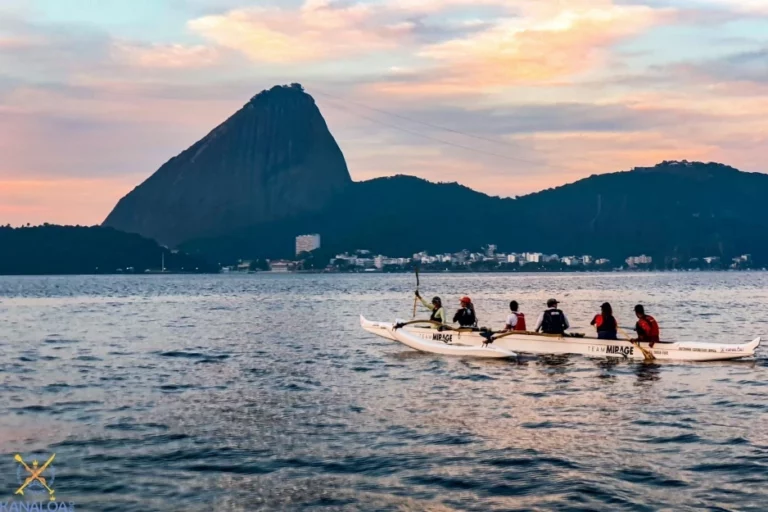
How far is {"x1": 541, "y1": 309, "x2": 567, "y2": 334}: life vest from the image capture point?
102ft

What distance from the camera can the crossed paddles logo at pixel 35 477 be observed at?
14.4 m

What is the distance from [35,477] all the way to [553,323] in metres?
20.6

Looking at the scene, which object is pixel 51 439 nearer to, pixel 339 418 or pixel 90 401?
pixel 90 401

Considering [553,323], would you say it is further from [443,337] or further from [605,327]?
[443,337]

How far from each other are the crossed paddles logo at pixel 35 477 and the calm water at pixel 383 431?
0.19 meters

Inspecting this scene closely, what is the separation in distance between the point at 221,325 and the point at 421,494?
137 feet

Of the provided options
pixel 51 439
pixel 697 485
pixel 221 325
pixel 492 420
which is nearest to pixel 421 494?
pixel 697 485

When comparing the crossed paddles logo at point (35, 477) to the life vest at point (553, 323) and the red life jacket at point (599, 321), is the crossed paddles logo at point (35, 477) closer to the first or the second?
the life vest at point (553, 323)

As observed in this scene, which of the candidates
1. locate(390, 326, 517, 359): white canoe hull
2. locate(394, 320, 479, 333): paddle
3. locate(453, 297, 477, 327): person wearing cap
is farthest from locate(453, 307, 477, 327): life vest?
locate(390, 326, 517, 359): white canoe hull

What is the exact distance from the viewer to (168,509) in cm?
1342

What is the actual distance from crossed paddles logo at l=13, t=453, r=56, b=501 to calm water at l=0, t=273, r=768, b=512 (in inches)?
7.6

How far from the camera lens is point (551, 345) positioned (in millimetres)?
31234

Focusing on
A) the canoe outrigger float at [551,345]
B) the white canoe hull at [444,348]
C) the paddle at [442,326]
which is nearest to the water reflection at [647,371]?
the canoe outrigger float at [551,345]

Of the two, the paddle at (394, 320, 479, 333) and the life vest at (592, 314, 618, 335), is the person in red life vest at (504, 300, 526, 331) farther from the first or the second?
the life vest at (592, 314, 618, 335)
